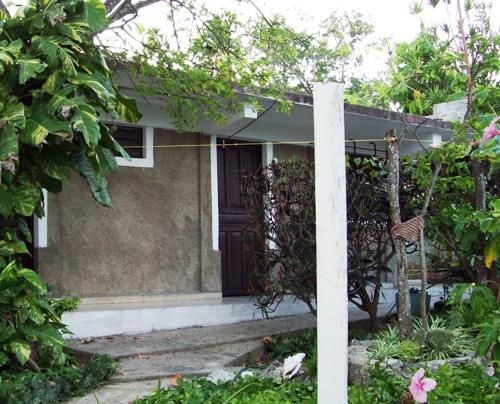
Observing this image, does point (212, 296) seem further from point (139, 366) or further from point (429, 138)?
point (429, 138)

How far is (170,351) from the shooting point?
6.28m

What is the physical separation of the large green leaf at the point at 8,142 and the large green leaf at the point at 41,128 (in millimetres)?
100

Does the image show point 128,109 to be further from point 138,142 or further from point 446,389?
point 446,389

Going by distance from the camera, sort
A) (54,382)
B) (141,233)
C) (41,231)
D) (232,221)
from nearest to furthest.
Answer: (54,382)
(41,231)
(141,233)
(232,221)

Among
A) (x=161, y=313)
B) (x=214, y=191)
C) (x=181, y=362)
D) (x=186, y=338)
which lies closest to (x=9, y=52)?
(x=181, y=362)

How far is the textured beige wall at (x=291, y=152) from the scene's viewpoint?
912 cm

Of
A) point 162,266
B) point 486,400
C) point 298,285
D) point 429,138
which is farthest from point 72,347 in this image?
point 429,138

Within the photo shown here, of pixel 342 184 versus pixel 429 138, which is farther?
pixel 429 138

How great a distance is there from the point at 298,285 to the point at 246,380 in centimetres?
254

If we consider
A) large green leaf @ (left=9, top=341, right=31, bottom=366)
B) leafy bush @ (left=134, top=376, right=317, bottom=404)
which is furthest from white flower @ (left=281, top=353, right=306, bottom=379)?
large green leaf @ (left=9, top=341, right=31, bottom=366)

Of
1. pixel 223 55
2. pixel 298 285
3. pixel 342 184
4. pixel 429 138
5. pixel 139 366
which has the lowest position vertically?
pixel 139 366

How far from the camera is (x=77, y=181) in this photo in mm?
7375

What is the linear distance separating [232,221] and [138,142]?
1.85 metres

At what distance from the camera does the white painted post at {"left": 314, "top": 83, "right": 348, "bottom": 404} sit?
238cm
